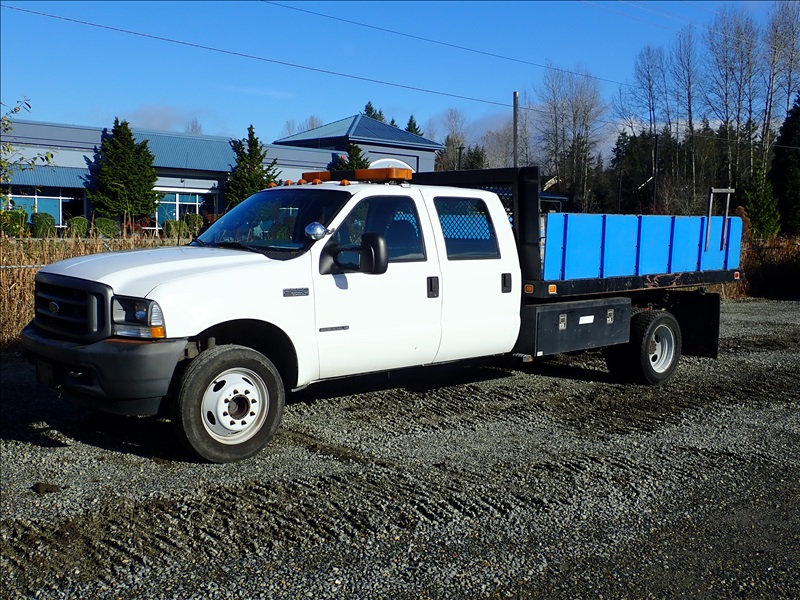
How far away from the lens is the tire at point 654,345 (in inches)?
355

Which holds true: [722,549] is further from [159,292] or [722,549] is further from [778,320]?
[778,320]

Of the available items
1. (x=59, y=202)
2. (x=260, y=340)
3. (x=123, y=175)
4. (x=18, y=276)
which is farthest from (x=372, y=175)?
(x=59, y=202)

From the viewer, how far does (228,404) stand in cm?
598

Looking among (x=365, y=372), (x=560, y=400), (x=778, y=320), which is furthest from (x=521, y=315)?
(x=778, y=320)

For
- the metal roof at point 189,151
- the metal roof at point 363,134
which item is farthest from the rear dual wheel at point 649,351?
the metal roof at point 363,134

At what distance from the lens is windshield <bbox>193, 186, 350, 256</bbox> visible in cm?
671

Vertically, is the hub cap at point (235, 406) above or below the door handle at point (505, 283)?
below

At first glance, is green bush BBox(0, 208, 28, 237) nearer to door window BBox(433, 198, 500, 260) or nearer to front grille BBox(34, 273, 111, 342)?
front grille BBox(34, 273, 111, 342)

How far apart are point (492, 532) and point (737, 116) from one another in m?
52.0

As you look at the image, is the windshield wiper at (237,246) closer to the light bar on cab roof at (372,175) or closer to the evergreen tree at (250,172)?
the light bar on cab roof at (372,175)

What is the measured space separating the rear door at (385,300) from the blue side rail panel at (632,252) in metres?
1.27

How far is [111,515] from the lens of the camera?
4.99 m

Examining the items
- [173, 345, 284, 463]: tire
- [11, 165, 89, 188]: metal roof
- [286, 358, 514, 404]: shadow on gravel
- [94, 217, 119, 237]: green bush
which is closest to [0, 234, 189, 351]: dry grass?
[94, 217, 119, 237]: green bush

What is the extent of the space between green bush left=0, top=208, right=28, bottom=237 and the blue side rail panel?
6892 millimetres
